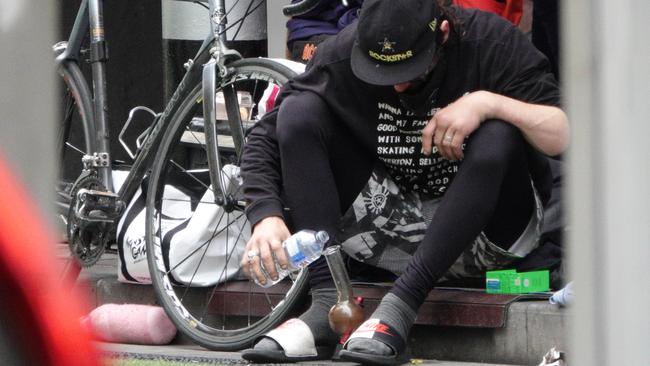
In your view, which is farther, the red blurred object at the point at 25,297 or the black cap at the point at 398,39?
the black cap at the point at 398,39

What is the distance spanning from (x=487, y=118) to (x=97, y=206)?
5.30ft

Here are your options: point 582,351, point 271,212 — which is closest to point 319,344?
point 271,212

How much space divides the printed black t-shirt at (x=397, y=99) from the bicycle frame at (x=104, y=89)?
31 centimetres

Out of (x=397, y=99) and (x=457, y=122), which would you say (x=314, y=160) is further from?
(x=457, y=122)

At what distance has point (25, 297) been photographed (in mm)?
827

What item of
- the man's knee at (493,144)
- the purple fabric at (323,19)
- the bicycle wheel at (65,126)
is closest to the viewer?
the man's knee at (493,144)

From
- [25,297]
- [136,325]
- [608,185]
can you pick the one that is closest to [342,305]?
[136,325]

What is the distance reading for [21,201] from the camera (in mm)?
833

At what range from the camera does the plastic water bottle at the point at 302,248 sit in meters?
3.54

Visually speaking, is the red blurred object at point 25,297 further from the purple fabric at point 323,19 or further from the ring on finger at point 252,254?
the purple fabric at point 323,19

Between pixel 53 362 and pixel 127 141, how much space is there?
5.48 metres

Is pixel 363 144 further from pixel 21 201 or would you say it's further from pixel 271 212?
pixel 21 201

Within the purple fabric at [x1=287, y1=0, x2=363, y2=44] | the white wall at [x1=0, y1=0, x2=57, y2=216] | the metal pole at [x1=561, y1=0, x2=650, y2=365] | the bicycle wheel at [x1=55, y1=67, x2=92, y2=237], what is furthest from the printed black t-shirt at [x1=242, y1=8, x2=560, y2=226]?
the white wall at [x1=0, y1=0, x2=57, y2=216]

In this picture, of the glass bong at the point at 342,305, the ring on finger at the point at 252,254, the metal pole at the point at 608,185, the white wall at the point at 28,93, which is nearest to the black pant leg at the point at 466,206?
the glass bong at the point at 342,305
